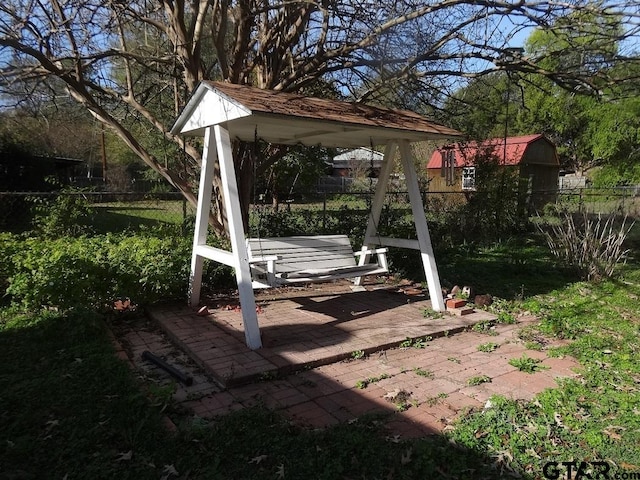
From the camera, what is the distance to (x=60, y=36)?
6.97 m

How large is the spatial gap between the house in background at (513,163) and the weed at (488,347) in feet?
25.4

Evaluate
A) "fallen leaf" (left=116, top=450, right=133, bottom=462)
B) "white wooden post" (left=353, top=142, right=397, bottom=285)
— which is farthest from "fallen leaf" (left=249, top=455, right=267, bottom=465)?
"white wooden post" (left=353, top=142, right=397, bottom=285)

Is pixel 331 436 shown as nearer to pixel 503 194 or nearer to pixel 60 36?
pixel 60 36

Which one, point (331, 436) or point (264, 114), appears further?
point (264, 114)

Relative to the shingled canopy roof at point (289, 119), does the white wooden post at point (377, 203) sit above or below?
below

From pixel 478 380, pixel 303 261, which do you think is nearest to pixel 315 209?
pixel 303 261

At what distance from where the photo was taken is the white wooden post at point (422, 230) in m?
5.50

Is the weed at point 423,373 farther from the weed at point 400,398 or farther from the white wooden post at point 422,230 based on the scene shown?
the white wooden post at point 422,230

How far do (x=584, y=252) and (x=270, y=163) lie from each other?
17.7 feet

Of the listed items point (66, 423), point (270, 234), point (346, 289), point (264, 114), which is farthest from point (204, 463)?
point (270, 234)

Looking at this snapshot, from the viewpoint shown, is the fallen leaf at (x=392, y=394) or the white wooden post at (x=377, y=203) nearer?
the fallen leaf at (x=392, y=394)

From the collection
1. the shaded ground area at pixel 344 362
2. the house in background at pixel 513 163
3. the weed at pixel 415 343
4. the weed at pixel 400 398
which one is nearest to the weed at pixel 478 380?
the shaded ground area at pixel 344 362

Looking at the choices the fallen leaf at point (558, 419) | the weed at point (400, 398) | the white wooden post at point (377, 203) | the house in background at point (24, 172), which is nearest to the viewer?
the fallen leaf at point (558, 419)

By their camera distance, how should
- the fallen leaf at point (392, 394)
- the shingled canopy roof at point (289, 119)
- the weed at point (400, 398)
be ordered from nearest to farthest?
the weed at point (400, 398), the fallen leaf at point (392, 394), the shingled canopy roof at point (289, 119)
